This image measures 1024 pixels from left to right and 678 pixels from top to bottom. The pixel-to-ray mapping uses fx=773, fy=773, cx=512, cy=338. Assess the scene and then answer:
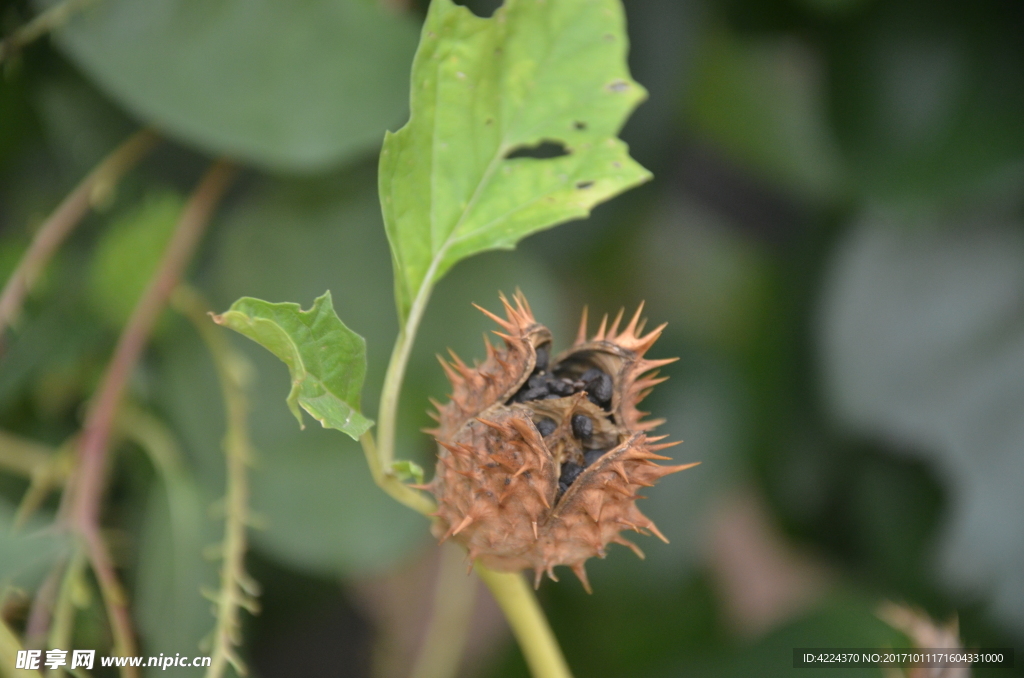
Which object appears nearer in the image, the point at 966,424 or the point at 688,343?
the point at 966,424

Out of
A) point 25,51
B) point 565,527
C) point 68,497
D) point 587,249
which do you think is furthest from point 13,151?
point 565,527

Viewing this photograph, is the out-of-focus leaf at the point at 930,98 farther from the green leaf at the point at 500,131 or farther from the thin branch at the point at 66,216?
the thin branch at the point at 66,216

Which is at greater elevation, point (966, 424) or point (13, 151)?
point (13, 151)

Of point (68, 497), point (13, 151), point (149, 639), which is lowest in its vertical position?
point (149, 639)

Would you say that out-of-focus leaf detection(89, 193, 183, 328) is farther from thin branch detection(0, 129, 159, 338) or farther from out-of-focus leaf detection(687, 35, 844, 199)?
out-of-focus leaf detection(687, 35, 844, 199)

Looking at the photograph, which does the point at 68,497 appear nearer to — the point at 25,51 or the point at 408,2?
the point at 25,51

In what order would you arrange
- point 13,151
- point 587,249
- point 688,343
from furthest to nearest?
1. point 688,343
2. point 587,249
3. point 13,151

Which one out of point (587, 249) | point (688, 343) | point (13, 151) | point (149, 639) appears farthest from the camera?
point (688, 343)

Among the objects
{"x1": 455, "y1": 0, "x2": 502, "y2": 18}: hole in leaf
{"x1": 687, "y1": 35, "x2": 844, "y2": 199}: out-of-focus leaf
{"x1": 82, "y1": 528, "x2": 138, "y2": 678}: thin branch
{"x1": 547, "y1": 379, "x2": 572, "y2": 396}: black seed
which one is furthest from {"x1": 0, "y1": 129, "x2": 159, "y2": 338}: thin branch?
{"x1": 687, "y1": 35, "x2": 844, "y2": 199}: out-of-focus leaf
